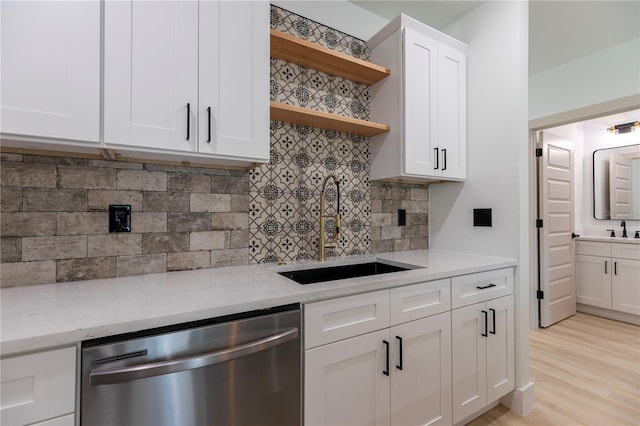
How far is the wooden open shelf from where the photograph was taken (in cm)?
158

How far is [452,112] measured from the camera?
2.06 m

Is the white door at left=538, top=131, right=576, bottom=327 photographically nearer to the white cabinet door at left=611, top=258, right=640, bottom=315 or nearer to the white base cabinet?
the white base cabinet

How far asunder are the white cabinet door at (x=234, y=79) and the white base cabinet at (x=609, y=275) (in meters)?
4.10

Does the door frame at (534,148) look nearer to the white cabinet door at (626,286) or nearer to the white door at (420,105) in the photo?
the white cabinet door at (626,286)

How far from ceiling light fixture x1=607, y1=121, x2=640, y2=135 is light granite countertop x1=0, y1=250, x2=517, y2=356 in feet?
12.6

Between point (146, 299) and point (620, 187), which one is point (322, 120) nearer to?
point (146, 299)

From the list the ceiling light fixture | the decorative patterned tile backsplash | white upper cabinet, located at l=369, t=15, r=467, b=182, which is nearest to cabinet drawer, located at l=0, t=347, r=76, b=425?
the decorative patterned tile backsplash

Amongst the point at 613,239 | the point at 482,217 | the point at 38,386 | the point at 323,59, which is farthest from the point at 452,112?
the point at 613,239

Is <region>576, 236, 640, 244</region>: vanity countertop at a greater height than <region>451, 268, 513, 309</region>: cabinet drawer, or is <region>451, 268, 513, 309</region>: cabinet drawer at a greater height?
<region>576, 236, 640, 244</region>: vanity countertop

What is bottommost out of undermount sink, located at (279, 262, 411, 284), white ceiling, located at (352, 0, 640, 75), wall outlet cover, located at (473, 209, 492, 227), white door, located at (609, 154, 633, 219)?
undermount sink, located at (279, 262, 411, 284)

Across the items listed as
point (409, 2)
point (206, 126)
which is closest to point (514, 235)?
point (409, 2)

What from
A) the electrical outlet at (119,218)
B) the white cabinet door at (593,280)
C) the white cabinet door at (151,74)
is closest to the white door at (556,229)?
the white cabinet door at (593,280)

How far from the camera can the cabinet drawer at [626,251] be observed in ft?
10.7

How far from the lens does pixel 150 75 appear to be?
45.4 inches
